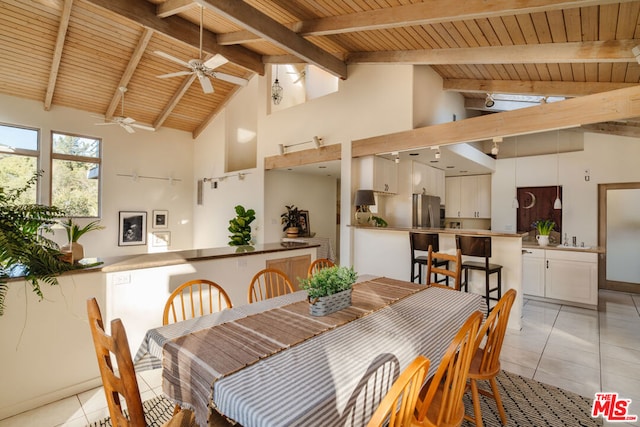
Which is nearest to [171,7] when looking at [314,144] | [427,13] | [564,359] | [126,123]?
[126,123]

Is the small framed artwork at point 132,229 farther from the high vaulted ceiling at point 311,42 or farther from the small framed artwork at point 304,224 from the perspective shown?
the small framed artwork at point 304,224

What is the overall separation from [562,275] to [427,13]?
14.0 ft

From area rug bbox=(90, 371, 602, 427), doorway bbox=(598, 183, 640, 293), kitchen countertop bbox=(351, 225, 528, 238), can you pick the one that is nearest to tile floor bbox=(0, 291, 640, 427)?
area rug bbox=(90, 371, 602, 427)

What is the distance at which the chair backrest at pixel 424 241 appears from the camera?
3955mm

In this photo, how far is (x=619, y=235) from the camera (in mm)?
5418

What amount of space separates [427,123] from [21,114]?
26.6ft

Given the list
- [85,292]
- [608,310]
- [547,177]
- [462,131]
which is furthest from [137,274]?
[547,177]

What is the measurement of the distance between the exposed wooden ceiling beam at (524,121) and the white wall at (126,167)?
6.00 metres

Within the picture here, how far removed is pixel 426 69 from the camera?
4914mm

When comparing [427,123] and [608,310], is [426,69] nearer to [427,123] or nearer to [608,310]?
[427,123]

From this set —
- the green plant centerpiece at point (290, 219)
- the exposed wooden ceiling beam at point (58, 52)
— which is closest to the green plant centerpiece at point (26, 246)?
the exposed wooden ceiling beam at point (58, 52)

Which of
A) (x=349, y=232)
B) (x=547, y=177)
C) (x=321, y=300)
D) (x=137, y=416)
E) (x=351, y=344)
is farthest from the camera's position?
(x=547, y=177)

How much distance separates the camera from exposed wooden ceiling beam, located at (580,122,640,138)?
5285 millimetres

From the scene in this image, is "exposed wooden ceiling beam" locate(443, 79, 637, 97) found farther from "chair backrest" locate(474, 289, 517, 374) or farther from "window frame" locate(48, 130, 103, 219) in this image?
"window frame" locate(48, 130, 103, 219)
